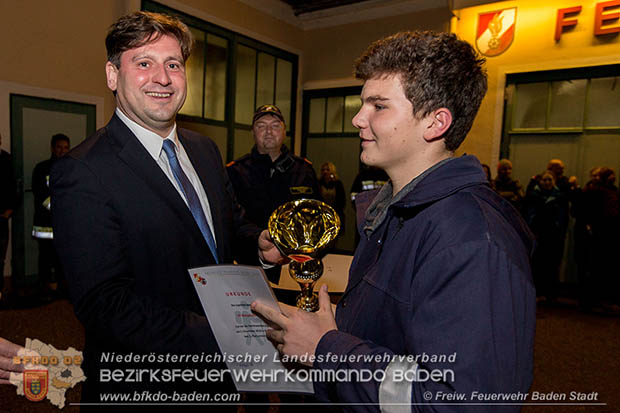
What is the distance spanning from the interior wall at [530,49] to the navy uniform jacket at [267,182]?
12.6 ft

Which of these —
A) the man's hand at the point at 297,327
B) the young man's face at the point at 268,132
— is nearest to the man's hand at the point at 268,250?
the man's hand at the point at 297,327

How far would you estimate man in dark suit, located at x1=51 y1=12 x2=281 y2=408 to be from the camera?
1017 millimetres

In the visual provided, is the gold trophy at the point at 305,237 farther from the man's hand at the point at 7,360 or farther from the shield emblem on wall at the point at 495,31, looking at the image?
the shield emblem on wall at the point at 495,31

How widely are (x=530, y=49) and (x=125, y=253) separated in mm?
6240

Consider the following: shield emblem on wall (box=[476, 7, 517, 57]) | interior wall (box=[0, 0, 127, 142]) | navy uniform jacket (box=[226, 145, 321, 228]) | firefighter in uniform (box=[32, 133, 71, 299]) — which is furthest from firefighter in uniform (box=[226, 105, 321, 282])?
shield emblem on wall (box=[476, 7, 517, 57])

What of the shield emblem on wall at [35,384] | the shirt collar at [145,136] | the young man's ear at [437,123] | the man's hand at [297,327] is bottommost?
the shield emblem on wall at [35,384]

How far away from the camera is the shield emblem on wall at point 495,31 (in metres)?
5.66

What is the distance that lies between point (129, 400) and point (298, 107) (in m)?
7.15

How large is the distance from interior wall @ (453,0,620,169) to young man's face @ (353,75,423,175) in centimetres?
550

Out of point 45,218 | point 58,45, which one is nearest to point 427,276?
point 45,218

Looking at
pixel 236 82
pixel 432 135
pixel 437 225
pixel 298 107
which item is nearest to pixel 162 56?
pixel 432 135

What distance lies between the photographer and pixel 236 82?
673cm

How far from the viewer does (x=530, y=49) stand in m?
5.61

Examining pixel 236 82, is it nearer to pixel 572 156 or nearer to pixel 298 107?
pixel 298 107
